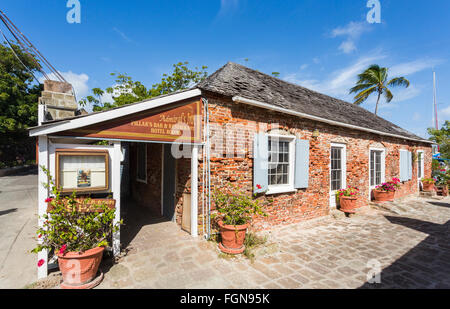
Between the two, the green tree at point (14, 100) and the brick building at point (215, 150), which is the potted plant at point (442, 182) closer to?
the brick building at point (215, 150)

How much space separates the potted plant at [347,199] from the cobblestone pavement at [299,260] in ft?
3.73

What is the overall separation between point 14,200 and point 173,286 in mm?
9878

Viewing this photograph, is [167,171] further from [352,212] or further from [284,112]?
[352,212]

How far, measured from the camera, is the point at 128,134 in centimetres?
400

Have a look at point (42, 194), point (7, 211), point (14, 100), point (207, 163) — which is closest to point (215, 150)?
point (207, 163)

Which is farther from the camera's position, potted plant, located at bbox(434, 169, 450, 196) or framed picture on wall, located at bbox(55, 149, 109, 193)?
potted plant, located at bbox(434, 169, 450, 196)

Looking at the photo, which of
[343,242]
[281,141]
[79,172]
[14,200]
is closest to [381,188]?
[343,242]

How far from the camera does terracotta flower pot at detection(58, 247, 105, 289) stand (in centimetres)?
304

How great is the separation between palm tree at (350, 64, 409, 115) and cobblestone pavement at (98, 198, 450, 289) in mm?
16927

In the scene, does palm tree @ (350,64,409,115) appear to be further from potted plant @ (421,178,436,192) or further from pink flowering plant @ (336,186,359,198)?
pink flowering plant @ (336,186,359,198)

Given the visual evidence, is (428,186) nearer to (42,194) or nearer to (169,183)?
(169,183)

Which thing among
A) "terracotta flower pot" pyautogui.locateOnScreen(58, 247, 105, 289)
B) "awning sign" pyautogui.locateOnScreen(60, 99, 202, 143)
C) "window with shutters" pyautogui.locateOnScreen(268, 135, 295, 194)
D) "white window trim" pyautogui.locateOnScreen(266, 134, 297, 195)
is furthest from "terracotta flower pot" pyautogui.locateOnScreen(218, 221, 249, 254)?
"terracotta flower pot" pyautogui.locateOnScreen(58, 247, 105, 289)

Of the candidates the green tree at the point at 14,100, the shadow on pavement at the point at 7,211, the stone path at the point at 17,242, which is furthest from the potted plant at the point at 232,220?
the green tree at the point at 14,100
